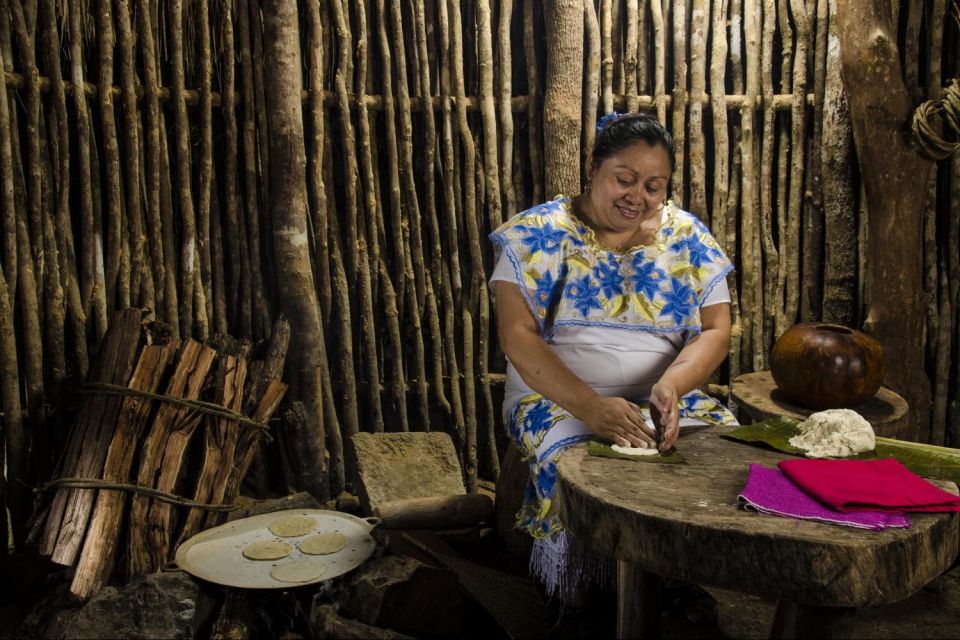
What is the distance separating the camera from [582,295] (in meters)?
2.80

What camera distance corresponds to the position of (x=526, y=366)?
2.65 m

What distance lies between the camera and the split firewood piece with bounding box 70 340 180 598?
2.90 m

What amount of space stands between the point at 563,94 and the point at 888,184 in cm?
161

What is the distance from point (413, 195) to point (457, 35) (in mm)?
818

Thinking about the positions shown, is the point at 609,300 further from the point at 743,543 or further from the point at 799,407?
the point at 743,543

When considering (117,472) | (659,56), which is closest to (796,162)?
(659,56)

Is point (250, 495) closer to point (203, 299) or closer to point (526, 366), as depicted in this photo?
point (203, 299)

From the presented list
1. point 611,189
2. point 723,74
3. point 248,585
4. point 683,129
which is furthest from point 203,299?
point 723,74

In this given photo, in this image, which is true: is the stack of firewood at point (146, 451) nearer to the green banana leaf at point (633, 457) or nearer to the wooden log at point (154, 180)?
the wooden log at point (154, 180)

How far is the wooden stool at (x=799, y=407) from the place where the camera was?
2.94 metres

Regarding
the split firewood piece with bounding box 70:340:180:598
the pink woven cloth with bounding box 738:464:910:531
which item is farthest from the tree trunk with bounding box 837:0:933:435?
the split firewood piece with bounding box 70:340:180:598

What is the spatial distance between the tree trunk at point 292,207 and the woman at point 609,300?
4.11 feet

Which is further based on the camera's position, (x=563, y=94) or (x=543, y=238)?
(x=563, y=94)

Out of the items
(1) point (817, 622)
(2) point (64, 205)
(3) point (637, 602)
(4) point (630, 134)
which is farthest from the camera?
(2) point (64, 205)
